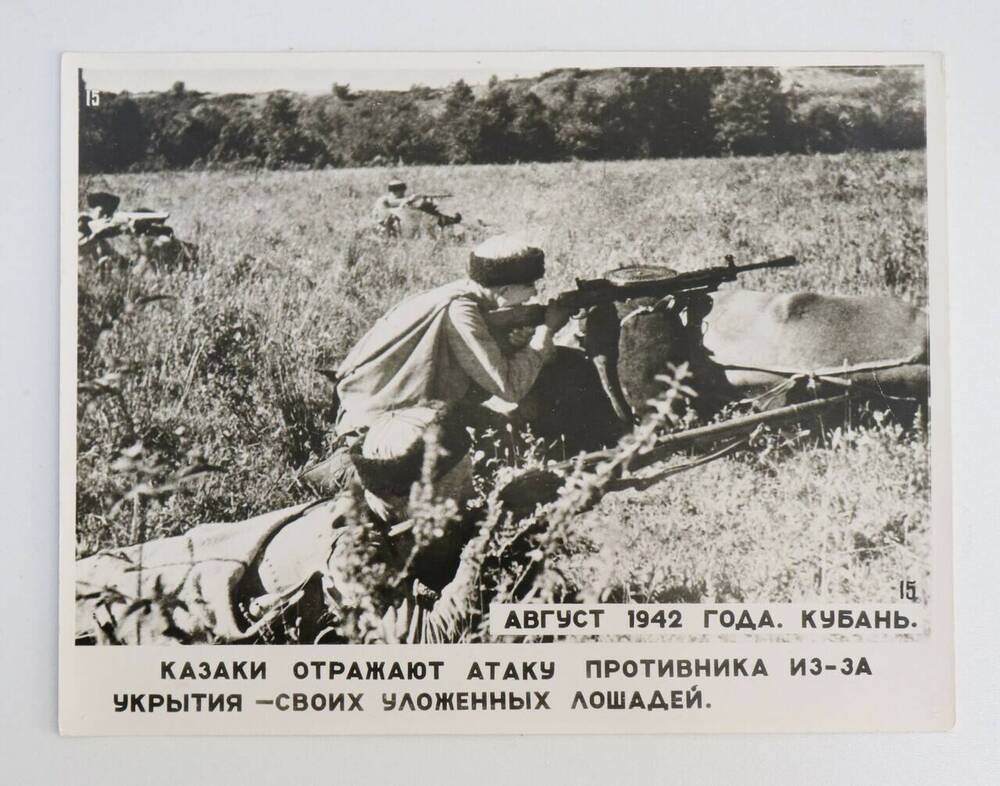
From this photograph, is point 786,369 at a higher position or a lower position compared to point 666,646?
higher

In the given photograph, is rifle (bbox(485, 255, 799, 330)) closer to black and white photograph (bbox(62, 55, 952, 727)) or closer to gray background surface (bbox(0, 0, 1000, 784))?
black and white photograph (bbox(62, 55, 952, 727))

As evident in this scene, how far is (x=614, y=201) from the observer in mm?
1411

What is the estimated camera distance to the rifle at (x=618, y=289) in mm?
1404

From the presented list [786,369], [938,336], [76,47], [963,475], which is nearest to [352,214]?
[76,47]

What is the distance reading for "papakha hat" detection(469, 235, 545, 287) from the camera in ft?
4.62

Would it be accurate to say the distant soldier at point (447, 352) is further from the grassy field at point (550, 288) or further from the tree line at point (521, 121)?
the tree line at point (521, 121)

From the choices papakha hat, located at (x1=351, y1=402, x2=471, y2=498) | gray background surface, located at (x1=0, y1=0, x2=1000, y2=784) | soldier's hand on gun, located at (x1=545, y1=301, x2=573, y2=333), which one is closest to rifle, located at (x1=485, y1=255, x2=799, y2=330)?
soldier's hand on gun, located at (x1=545, y1=301, x2=573, y2=333)

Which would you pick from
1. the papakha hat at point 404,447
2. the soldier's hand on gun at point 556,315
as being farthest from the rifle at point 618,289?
the papakha hat at point 404,447

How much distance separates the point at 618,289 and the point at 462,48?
474mm

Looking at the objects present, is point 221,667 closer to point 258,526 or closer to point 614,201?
point 258,526

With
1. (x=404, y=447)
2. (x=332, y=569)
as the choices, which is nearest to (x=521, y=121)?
(x=404, y=447)

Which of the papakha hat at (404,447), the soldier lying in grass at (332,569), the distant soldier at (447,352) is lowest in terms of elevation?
the soldier lying in grass at (332,569)

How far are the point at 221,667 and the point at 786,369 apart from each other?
40.3 inches

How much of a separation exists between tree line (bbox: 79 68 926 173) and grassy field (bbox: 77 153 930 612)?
0.03m
